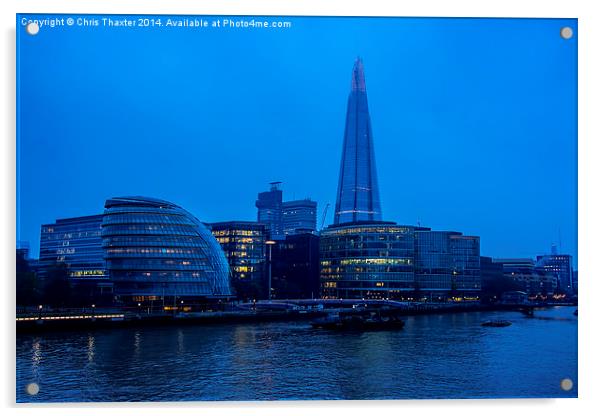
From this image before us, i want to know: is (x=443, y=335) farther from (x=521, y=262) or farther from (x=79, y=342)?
(x=521, y=262)

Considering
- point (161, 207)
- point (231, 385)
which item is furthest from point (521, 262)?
point (231, 385)

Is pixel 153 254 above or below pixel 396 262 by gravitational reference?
above

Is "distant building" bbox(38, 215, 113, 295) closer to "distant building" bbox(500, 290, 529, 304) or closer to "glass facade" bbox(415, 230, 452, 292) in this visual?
"glass facade" bbox(415, 230, 452, 292)

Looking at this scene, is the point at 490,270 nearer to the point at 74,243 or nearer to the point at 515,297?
the point at 515,297

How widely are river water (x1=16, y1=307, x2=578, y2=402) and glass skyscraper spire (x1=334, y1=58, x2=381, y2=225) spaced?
3803 inches

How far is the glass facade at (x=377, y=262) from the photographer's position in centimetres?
8138

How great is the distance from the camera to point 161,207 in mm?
49281

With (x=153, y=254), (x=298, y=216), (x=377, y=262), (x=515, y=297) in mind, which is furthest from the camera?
(x=298, y=216)

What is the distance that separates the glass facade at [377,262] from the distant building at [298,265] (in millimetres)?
6454

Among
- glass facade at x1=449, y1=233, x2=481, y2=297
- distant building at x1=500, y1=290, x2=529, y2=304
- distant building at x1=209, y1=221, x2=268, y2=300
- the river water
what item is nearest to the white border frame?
the river water

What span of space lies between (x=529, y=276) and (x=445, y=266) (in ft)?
36.1

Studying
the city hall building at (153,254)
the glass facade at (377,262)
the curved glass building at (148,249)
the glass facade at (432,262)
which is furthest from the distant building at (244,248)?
the curved glass building at (148,249)

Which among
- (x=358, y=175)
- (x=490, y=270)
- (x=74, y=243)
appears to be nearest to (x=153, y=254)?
(x=74, y=243)

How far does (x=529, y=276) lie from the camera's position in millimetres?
84250
